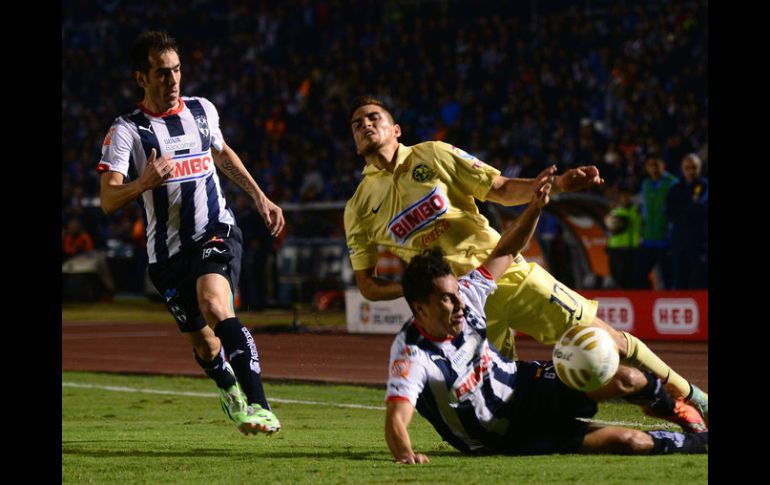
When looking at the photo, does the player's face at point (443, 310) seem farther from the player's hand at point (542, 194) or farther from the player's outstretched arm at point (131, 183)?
the player's outstretched arm at point (131, 183)

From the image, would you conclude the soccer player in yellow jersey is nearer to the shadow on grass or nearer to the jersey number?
the jersey number

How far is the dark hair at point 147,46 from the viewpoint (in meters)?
7.48

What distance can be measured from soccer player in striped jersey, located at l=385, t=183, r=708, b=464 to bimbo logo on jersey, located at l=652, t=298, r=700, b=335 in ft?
30.4

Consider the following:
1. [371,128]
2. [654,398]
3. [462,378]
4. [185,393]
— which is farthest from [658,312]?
[462,378]

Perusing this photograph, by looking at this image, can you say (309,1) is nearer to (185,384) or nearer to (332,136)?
(332,136)

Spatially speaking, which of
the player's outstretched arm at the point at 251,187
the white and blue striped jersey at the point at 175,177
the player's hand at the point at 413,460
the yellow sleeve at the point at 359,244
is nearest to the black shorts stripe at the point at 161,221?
the white and blue striped jersey at the point at 175,177

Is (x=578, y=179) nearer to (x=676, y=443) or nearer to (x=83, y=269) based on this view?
(x=676, y=443)

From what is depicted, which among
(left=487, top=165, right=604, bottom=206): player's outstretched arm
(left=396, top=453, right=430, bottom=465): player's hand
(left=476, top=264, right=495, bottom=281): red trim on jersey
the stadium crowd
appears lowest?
(left=396, top=453, right=430, bottom=465): player's hand

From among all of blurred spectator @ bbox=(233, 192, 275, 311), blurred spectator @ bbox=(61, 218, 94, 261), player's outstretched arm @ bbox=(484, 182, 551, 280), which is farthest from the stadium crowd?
player's outstretched arm @ bbox=(484, 182, 551, 280)

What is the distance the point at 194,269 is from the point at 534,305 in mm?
2132

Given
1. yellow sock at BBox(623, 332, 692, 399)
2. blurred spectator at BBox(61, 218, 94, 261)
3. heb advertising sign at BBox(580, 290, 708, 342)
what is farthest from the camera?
blurred spectator at BBox(61, 218, 94, 261)

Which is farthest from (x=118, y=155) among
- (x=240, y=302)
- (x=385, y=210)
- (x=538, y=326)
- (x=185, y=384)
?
(x=240, y=302)

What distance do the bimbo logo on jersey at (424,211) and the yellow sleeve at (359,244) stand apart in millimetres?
365

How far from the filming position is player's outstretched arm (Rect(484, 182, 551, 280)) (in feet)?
21.1
